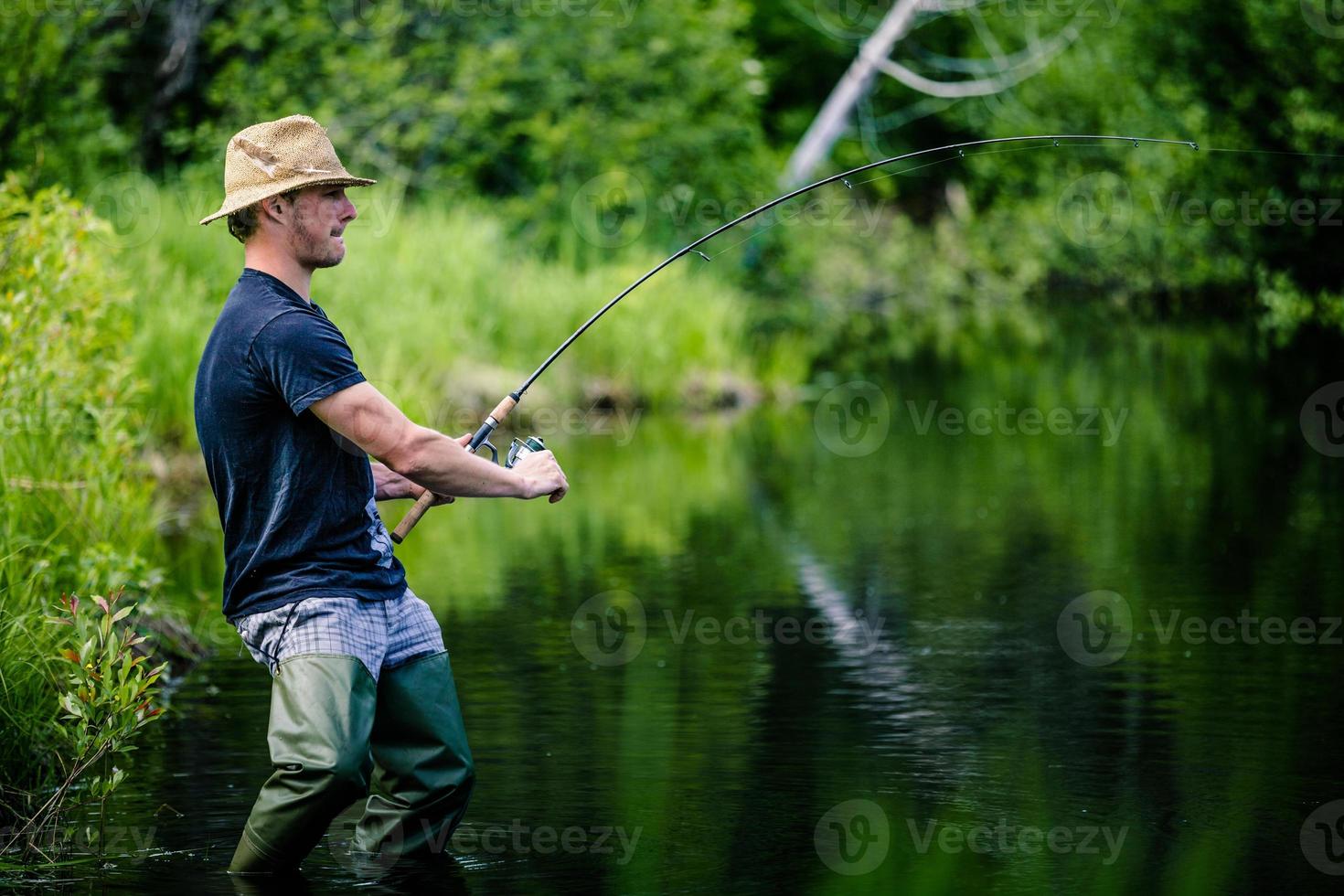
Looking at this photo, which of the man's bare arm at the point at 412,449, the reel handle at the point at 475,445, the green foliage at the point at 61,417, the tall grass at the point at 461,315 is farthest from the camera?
the tall grass at the point at 461,315

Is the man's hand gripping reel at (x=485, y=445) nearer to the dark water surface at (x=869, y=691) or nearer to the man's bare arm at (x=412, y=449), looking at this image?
the man's bare arm at (x=412, y=449)

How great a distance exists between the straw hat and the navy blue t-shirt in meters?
0.19

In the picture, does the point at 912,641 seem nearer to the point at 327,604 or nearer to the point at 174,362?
the point at 327,604

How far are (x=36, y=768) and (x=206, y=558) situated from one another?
4.59 m

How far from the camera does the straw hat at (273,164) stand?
4.34 meters

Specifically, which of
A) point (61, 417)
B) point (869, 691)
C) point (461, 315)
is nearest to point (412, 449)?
point (869, 691)

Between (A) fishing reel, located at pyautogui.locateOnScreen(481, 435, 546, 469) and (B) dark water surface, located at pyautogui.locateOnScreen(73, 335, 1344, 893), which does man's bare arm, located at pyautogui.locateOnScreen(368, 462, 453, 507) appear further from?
(B) dark water surface, located at pyautogui.locateOnScreen(73, 335, 1344, 893)

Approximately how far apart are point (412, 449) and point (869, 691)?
3040 mm

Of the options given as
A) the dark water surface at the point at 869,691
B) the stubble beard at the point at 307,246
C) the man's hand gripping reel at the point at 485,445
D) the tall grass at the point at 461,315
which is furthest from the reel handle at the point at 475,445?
the tall grass at the point at 461,315

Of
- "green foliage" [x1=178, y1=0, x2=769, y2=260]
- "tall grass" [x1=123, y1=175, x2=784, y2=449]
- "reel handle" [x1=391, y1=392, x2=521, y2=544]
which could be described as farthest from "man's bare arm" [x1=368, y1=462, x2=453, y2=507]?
"green foliage" [x1=178, y1=0, x2=769, y2=260]

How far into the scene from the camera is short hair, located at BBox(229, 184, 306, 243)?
14.4ft

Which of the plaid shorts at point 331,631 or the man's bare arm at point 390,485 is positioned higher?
the man's bare arm at point 390,485

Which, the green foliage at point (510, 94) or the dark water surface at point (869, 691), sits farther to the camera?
the green foliage at point (510, 94)

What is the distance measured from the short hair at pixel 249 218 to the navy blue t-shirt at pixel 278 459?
110 millimetres
